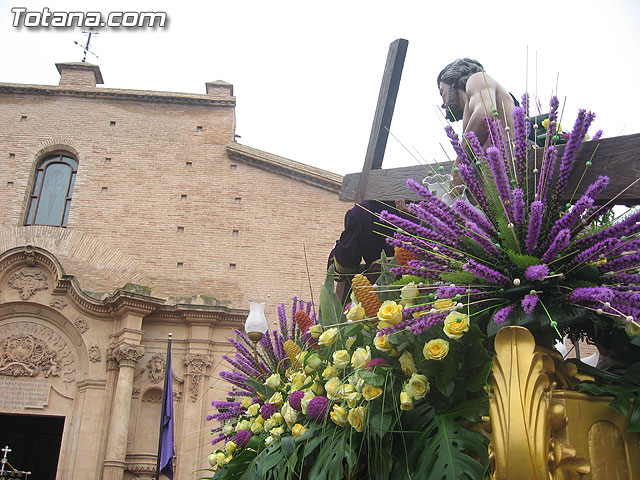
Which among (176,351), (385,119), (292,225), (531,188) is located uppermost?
(292,225)

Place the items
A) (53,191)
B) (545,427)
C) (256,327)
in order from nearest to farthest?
(545,427)
(256,327)
(53,191)

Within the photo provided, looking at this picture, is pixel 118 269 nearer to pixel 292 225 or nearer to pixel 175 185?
pixel 175 185

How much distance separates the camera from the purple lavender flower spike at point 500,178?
2.12 metres

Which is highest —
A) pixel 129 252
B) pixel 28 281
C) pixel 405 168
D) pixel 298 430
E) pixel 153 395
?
pixel 129 252

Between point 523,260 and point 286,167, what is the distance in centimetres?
1601

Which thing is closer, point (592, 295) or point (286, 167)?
point (592, 295)

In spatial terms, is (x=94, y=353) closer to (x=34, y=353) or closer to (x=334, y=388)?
(x=34, y=353)

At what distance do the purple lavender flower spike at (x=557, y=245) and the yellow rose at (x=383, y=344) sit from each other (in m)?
0.58

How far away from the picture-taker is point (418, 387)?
2.11 metres

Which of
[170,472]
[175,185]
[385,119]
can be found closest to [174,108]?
[175,185]

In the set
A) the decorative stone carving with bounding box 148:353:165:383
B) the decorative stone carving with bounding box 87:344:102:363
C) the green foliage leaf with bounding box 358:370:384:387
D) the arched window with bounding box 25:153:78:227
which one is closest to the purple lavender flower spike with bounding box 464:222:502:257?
the green foliage leaf with bounding box 358:370:384:387

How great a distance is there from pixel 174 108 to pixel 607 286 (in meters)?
18.2

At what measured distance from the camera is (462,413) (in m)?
2.04

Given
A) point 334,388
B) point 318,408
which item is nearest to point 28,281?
point 318,408
